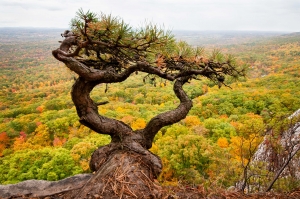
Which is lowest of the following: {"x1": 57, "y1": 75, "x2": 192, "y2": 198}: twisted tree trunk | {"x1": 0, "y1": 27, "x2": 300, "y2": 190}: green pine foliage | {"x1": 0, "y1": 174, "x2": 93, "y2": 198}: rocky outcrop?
{"x1": 0, "y1": 27, "x2": 300, "y2": 190}: green pine foliage

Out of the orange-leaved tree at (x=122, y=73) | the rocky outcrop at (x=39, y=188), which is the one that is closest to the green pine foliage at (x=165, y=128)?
the orange-leaved tree at (x=122, y=73)

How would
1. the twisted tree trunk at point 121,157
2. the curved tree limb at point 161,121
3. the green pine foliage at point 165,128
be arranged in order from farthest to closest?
1. the green pine foliage at point 165,128
2. the curved tree limb at point 161,121
3. the twisted tree trunk at point 121,157

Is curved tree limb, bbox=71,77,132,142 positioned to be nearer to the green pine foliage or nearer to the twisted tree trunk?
the twisted tree trunk

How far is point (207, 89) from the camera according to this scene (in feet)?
200

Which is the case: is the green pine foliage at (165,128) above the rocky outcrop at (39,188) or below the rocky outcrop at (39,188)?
below

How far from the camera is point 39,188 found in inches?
125

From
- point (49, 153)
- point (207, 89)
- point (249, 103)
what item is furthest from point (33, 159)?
point (207, 89)

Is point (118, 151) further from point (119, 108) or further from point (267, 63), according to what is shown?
point (267, 63)

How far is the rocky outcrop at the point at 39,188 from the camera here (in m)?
2.93

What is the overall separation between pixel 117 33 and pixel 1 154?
126 feet

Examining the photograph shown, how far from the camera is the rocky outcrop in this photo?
2932mm

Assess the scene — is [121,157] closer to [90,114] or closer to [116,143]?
[116,143]

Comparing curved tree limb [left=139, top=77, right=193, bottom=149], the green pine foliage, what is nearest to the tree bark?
curved tree limb [left=139, top=77, right=193, bottom=149]

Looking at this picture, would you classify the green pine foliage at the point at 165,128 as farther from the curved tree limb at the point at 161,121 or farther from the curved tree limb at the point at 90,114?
the curved tree limb at the point at 161,121
